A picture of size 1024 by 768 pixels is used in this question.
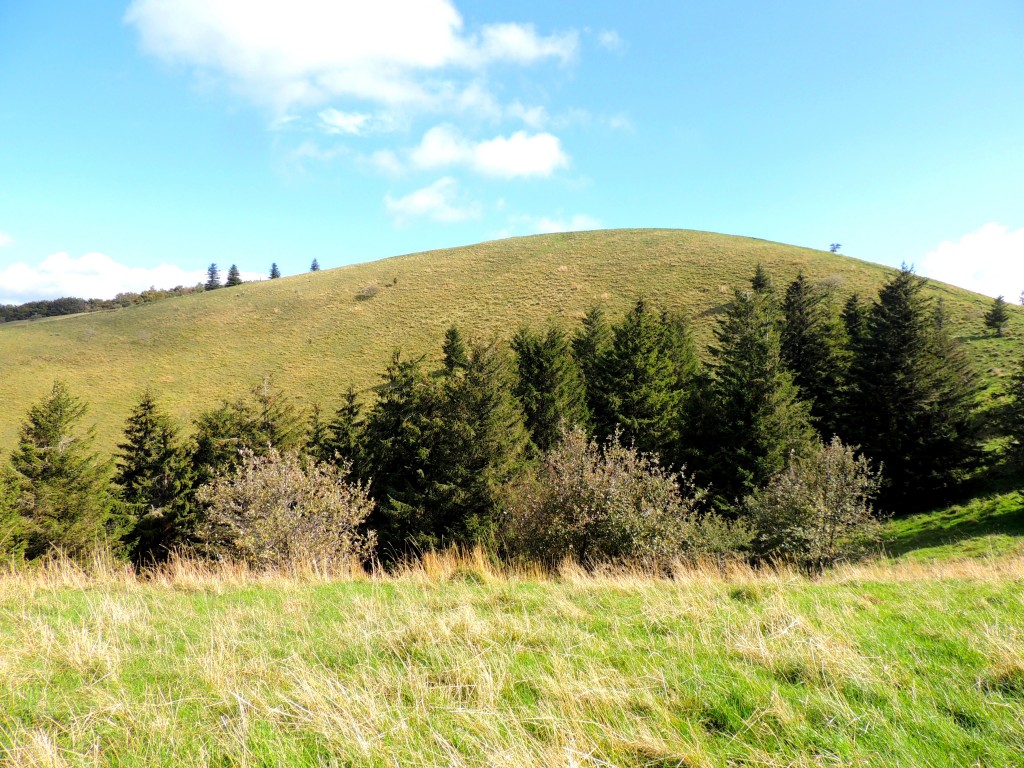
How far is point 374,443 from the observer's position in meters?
29.3

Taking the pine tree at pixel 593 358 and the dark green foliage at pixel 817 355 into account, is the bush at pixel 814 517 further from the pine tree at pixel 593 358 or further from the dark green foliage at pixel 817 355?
the dark green foliage at pixel 817 355

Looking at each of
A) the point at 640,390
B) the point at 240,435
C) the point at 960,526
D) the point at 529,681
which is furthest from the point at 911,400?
the point at 240,435

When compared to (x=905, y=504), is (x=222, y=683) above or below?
above

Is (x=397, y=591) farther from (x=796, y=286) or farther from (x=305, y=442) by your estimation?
(x=796, y=286)

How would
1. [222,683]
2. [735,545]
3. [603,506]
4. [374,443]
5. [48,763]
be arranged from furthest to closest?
[374,443] < [735,545] < [603,506] < [222,683] < [48,763]

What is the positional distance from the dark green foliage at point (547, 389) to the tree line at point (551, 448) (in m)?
0.15

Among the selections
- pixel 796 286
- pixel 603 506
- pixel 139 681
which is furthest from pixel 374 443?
pixel 796 286

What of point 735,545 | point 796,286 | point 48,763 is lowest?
point 735,545

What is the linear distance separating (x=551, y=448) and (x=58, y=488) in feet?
81.1

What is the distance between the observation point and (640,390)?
29609 millimetres

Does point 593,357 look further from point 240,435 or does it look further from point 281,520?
point 281,520

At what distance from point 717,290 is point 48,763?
60178mm

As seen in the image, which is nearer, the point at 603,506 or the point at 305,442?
the point at 603,506

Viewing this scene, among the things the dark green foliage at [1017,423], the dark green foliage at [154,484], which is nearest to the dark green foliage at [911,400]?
the dark green foliage at [1017,423]
